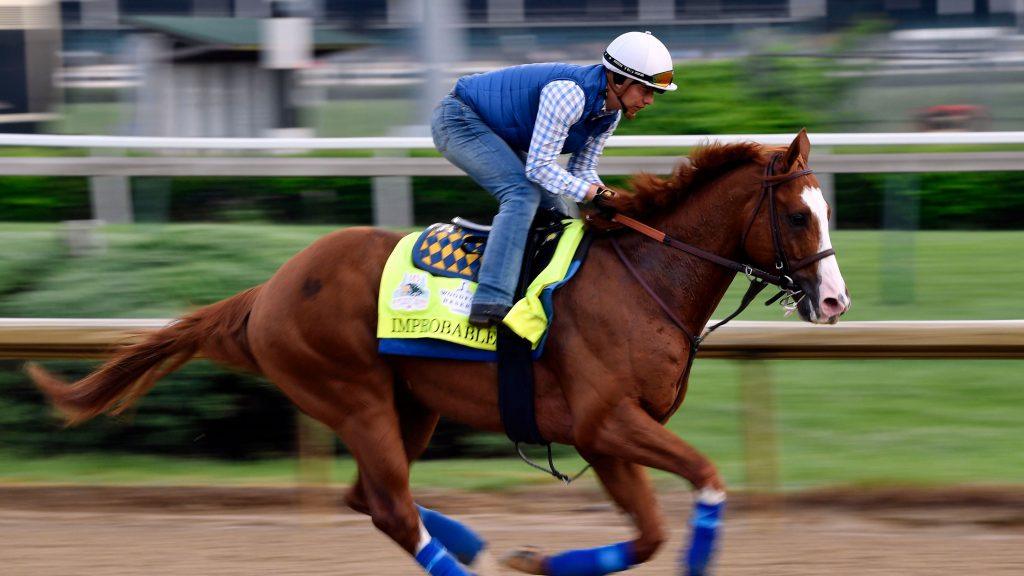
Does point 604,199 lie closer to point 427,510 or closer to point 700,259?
point 700,259

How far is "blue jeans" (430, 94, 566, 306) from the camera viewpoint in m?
4.32

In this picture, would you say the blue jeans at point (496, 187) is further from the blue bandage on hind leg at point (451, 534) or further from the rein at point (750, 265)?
the blue bandage on hind leg at point (451, 534)

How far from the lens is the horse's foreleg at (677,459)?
4109 mm

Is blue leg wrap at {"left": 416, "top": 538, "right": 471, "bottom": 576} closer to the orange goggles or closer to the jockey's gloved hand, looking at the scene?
the jockey's gloved hand

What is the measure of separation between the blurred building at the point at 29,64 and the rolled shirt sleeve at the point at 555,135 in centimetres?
1021

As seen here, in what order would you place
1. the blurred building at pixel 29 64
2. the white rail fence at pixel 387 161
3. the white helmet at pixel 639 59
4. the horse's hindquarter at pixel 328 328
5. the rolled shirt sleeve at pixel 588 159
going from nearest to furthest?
1. the white helmet at pixel 639 59
2. the horse's hindquarter at pixel 328 328
3. the rolled shirt sleeve at pixel 588 159
4. the white rail fence at pixel 387 161
5. the blurred building at pixel 29 64

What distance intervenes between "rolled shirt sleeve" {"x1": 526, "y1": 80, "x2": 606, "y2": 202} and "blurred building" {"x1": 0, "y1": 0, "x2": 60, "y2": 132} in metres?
10.2

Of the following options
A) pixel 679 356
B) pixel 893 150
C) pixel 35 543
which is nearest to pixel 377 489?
pixel 679 356

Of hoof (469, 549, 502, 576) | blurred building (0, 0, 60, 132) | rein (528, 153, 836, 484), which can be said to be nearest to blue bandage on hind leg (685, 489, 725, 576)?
rein (528, 153, 836, 484)

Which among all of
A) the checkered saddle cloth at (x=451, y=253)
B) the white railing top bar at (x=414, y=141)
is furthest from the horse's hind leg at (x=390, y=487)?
the white railing top bar at (x=414, y=141)

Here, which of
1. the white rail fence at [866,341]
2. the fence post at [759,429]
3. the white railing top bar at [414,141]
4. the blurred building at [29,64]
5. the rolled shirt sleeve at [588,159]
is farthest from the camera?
the blurred building at [29,64]

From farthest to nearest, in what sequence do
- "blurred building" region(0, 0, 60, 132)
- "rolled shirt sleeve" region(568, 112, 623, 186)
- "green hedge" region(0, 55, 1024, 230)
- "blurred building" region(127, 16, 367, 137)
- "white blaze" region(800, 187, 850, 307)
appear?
1. "blurred building" region(0, 0, 60, 132)
2. "blurred building" region(127, 16, 367, 137)
3. "green hedge" region(0, 55, 1024, 230)
4. "rolled shirt sleeve" region(568, 112, 623, 186)
5. "white blaze" region(800, 187, 850, 307)

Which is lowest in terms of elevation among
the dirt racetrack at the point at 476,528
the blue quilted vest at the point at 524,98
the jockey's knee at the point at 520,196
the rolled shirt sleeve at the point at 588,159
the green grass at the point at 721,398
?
the dirt racetrack at the point at 476,528

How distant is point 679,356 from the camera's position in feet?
14.0
